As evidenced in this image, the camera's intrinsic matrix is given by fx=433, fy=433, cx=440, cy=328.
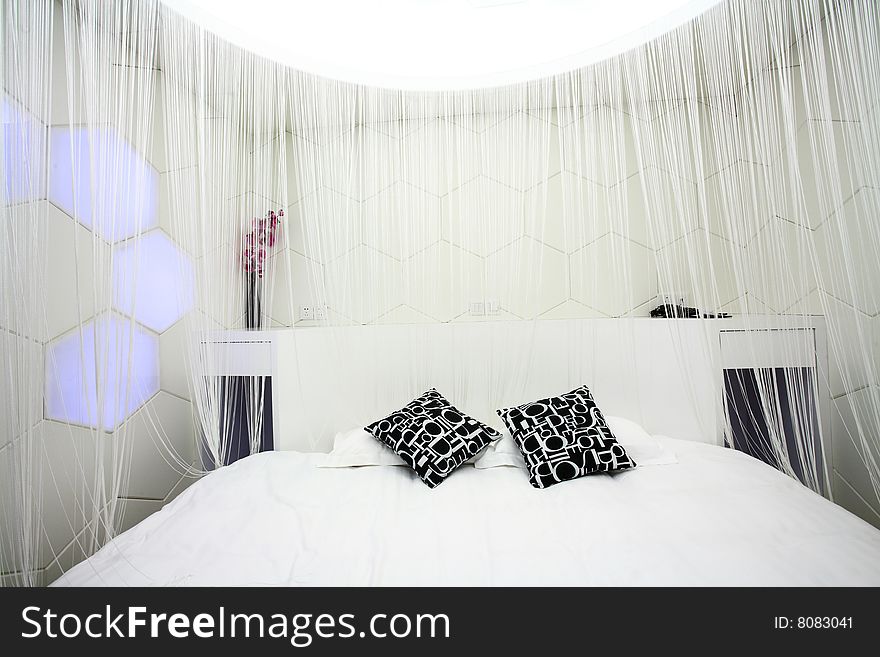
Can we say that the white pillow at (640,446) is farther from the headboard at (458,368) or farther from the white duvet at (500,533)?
the headboard at (458,368)

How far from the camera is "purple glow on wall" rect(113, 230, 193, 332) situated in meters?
1.46

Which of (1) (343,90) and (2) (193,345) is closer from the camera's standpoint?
(2) (193,345)

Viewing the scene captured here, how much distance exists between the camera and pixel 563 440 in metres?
1.85

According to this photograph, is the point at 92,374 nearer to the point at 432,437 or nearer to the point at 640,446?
the point at 432,437

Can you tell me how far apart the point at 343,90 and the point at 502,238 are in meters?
1.08

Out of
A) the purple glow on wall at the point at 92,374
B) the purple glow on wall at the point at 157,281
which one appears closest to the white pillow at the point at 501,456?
the purple glow on wall at the point at 92,374

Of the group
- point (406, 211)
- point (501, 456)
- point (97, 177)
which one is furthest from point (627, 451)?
point (97, 177)

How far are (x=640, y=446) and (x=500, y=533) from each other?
93 centimetres

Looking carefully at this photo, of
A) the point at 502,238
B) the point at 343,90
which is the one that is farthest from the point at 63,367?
the point at 502,238

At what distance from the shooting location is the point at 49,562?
134 centimetres

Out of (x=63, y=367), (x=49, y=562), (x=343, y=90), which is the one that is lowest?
(x=49, y=562)

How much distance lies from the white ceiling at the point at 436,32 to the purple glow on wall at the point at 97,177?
0.69m

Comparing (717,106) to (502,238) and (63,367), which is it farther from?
(63,367)

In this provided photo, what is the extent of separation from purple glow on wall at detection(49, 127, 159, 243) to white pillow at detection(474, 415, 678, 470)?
5.39 feet
